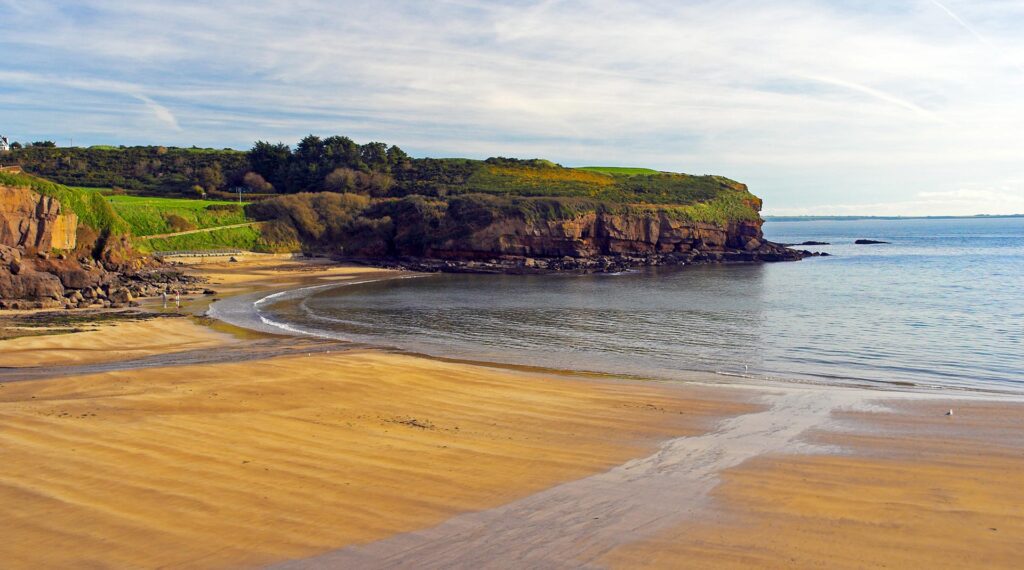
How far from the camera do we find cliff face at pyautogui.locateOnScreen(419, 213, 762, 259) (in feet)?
207

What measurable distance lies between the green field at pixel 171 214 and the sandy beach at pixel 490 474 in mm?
46616

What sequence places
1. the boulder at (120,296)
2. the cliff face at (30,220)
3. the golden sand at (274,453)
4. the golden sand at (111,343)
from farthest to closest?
the cliff face at (30,220) < the boulder at (120,296) < the golden sand at (111,343) < the golden sand at (274,453)

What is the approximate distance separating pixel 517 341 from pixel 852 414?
13065 mm

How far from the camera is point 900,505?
874 centimetres

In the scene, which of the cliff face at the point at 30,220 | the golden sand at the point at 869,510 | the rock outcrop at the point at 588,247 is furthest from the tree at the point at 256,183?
the golden sand at the point at 869,510

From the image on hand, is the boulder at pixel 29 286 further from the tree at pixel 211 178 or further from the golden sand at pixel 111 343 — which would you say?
the tree at pixel 211 178

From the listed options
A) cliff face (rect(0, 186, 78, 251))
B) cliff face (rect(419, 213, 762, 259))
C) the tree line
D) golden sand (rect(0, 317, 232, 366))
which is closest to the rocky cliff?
cliff face (rect(0, 186, 78, 251))

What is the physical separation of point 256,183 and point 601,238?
143 ft

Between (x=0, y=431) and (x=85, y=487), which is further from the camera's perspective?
(x=0, y=431)

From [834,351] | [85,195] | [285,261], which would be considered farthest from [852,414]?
[285,261]

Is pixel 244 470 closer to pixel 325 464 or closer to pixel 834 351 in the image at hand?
pixel 325 464

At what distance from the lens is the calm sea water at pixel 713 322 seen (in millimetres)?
20500

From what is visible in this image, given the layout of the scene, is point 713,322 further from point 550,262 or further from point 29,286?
point 550,262

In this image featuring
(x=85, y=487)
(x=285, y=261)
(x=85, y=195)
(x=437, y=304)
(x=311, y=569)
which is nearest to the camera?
(x=311, y=569)
